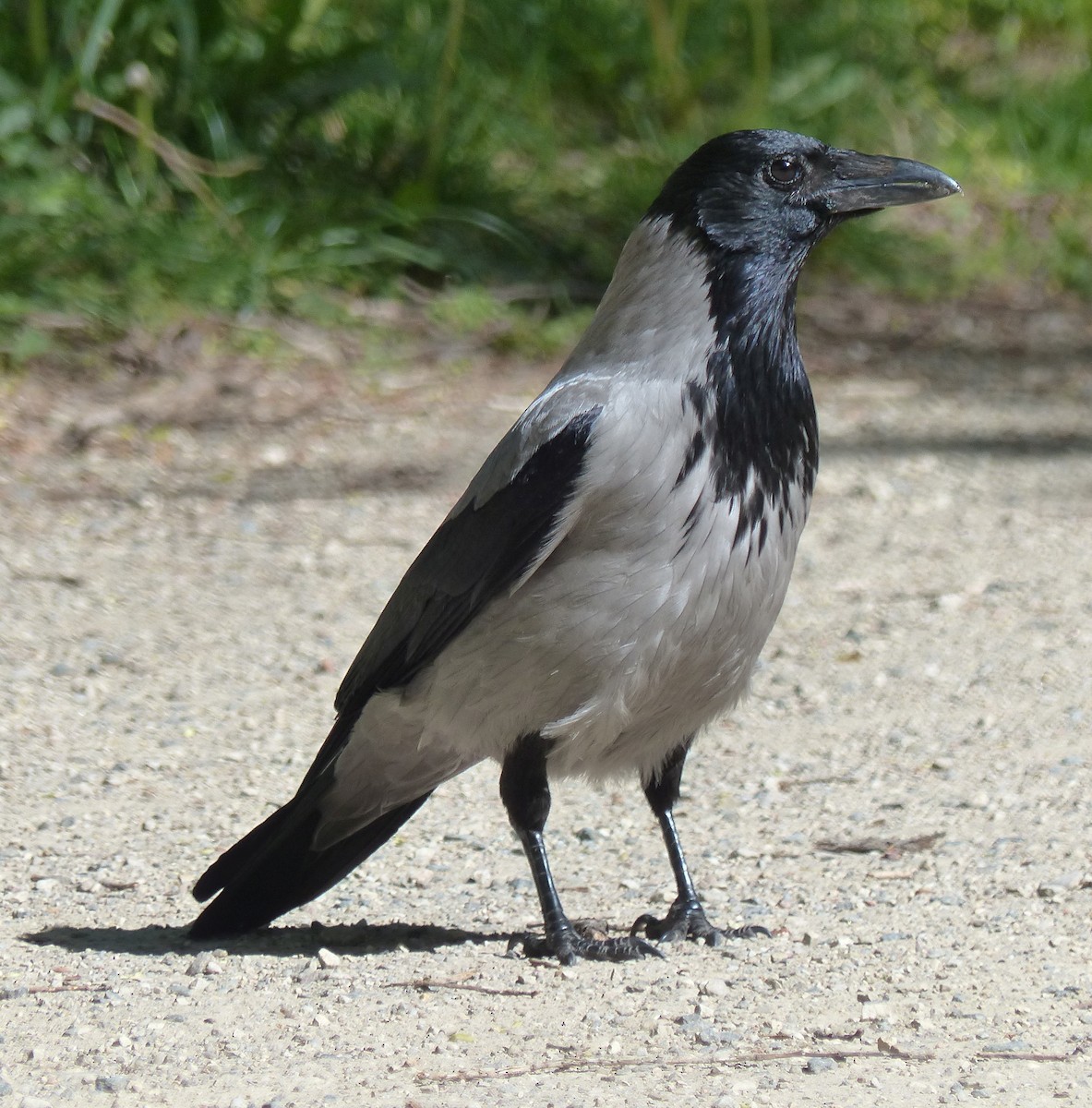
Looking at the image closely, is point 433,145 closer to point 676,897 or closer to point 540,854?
point 676,897

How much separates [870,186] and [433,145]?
5.17 meters

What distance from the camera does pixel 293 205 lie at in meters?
8.55

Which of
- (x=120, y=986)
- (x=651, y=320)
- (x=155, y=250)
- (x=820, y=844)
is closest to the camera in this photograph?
(x=120, y=986)

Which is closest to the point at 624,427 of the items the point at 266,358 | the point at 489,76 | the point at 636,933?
the point at 636,933

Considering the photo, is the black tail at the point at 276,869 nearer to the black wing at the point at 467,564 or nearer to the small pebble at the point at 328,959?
the black wing at the point at 467,564

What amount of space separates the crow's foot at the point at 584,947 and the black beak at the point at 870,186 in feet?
5.03

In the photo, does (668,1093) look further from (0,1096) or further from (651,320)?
(651,320)

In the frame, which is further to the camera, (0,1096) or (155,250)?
(155,250)

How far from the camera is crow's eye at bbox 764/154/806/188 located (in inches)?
147

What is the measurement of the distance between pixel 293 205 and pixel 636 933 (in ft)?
18.1

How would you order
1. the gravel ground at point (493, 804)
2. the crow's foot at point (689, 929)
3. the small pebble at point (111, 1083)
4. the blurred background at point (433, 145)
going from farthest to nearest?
the blurred background at point (433, 145) → the crow's foot at point (689, 929) → the gravel ground at point (493, 804) → the small pebble at point (111, 1083)

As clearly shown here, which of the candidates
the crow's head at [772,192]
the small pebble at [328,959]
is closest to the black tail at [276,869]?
the small pebble at [328,959]

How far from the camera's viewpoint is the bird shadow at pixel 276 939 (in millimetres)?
3605

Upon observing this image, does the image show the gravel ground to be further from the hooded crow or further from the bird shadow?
the hooded crow
